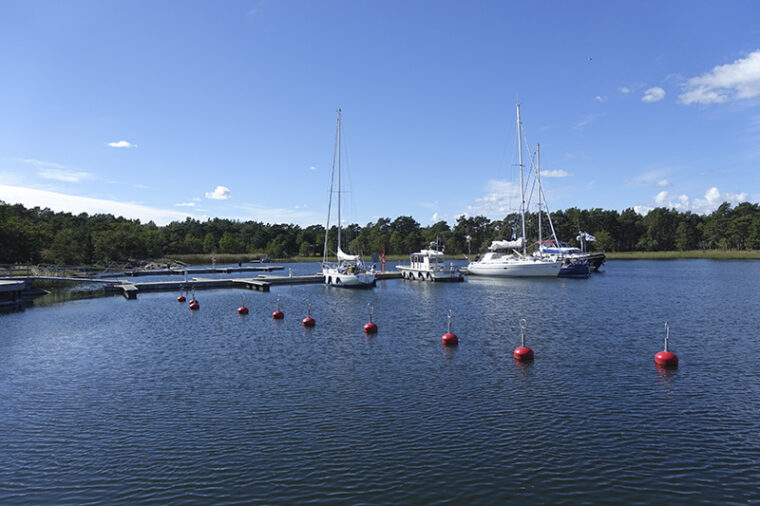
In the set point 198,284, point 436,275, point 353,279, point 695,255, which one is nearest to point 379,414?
point 353,279

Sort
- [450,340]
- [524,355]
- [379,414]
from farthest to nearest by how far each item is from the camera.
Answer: [450,340]
[524,355]
[379,414]

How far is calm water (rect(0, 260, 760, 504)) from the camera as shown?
559 inches

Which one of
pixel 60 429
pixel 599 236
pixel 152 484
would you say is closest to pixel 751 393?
pixel 152 484

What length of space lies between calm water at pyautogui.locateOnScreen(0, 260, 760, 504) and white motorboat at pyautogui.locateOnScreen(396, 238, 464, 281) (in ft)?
156

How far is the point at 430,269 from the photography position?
90000mm

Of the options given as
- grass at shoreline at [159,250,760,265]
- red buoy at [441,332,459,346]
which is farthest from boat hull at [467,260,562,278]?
grass at shoreline at [159,250,760,265]

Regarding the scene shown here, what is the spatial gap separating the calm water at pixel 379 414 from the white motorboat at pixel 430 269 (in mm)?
47399

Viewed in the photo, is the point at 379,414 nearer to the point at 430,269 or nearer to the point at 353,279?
the point at 353,279

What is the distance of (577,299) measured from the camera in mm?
58750

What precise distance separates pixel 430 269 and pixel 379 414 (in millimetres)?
70963

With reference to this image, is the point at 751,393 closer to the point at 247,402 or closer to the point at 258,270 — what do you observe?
the point at 247,402

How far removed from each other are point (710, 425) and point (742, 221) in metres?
200

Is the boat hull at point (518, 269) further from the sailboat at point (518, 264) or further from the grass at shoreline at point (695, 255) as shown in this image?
the grass at shoreline at point (695, 255)

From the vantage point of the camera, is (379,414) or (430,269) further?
(430,269)
